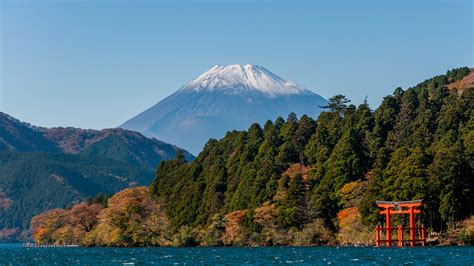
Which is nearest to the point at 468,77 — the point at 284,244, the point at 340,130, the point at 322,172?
the point at 340,130

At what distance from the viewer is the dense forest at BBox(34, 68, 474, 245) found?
105 metres

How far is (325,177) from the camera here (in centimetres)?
11919

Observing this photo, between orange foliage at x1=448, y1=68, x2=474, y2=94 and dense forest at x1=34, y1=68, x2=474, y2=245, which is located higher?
orange foliage at x1=448, y1=68, x2=474, y2=94

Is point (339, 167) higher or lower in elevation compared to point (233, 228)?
higher

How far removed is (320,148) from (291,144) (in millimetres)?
9365

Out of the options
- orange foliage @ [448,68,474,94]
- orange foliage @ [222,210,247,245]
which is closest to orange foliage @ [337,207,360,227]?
orange foliage @ [222,210,247,245]

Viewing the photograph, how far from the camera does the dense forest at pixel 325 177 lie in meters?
105

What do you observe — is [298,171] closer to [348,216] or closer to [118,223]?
[348,216]

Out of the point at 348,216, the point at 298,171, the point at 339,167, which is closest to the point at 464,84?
the point at 298,171

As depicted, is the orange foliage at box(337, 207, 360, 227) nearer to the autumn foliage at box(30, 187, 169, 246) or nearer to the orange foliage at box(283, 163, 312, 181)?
the orange foliage at box(283, 163, 312, 181)

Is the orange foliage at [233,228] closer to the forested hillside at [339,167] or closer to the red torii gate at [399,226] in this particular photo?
the forested hillside at [339,167]

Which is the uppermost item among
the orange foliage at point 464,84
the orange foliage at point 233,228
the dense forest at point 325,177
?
the orange foliage at point 464,84

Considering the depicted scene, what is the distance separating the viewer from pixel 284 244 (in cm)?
11481

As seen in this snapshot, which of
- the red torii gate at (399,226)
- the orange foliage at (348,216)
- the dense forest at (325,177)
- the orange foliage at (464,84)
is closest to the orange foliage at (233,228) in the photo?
the dense forest at (325,177)
